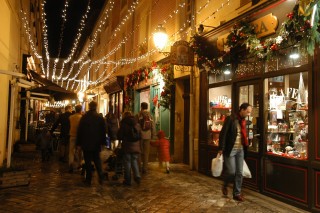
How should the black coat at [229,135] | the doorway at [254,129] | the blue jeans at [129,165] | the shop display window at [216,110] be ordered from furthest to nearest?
1. the shop display window at [216,110]
2. the blue jeans at [129,165]
3. the doorway at [254,129]
4. the black coat at [229,135]

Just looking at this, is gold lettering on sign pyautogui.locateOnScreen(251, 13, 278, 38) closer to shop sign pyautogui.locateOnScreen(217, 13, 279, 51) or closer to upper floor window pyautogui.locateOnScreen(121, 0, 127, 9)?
shop sign pyautogui.locateOnScreen(217, 13, 279, 51)

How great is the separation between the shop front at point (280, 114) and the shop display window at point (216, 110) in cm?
9

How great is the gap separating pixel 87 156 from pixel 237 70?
413cm

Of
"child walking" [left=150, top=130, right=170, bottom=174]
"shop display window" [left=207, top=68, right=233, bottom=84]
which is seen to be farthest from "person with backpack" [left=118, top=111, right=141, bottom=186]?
"shop display window" [left=207, top=68, right=233, bottom=84]

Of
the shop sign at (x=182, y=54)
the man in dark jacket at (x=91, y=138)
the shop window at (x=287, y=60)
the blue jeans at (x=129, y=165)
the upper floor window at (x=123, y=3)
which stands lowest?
the blue jeans at (x=129, y=165)

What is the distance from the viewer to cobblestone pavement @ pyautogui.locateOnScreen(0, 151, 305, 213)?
5999 millimetres


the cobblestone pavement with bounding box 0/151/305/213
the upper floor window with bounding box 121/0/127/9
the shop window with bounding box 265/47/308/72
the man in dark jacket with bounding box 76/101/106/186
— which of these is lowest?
the cobblestone pavement with bounding box 0/151/305/213

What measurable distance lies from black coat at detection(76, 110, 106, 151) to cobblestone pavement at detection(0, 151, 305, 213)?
0.94m

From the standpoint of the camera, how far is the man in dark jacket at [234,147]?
6609 millimetres

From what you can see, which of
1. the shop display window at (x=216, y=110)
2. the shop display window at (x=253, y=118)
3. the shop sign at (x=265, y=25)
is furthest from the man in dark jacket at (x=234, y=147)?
the shop display window at (x=216, y=110)

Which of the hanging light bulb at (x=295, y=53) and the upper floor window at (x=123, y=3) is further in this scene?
the upper floor window at (x=123, y=3)

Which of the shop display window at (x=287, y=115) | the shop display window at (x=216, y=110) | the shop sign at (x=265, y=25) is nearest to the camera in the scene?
the shop display window at (x=287, y=115)

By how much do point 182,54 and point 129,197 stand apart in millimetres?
4745

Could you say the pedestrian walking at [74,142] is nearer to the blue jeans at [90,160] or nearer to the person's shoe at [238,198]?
the blue jeans at [90,160]
